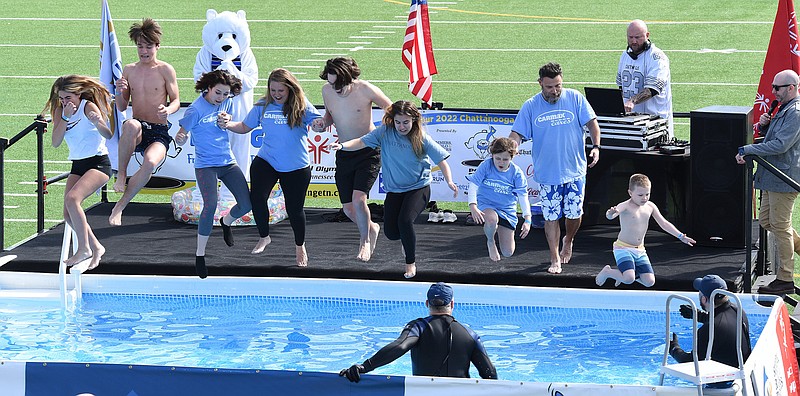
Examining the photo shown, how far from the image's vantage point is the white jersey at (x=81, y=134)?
12391 millimetres

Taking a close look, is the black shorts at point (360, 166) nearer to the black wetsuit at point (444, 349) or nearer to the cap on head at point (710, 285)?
the black wetsuit at point (444, 349)

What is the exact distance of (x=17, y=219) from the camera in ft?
52.2

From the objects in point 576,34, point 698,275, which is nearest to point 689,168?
point 698,275

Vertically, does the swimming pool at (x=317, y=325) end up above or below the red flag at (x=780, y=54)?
below

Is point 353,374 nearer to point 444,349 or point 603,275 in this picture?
point 444,349

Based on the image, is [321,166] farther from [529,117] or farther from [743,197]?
[743,197]

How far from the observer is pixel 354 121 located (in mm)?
12758

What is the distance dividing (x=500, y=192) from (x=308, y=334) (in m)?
2.29

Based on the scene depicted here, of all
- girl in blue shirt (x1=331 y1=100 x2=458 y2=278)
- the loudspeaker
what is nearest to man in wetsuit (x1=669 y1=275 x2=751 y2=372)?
girl in blue shirt (x1=331 y1=100 x2=458 y2=278)

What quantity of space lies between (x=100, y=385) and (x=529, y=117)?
5.54m

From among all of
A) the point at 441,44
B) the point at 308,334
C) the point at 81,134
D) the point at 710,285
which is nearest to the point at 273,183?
the point at 308,334

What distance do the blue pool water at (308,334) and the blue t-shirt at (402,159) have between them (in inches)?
52.6

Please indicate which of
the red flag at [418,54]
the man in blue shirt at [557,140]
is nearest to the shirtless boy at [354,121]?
the man in blue shirt at [557,140]

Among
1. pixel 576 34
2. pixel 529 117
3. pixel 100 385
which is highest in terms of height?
pixel 576 34
